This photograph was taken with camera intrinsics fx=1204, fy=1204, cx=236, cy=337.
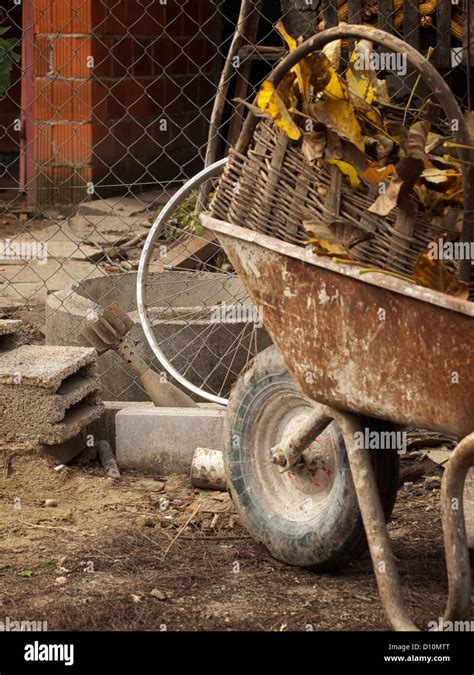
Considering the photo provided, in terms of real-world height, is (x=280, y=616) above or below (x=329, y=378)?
below

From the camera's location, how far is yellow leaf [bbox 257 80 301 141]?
118 inches

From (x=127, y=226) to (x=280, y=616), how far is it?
176 inches

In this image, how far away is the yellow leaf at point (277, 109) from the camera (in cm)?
300

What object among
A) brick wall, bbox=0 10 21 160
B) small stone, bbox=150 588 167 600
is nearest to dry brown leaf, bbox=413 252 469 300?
small stone, bbox=150 588 167 600

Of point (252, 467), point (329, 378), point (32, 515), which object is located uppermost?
point (329, 378)

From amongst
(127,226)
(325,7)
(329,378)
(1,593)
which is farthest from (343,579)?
(127,226)

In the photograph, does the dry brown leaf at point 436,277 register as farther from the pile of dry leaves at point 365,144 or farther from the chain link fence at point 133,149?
the chain link fence at point 133,149

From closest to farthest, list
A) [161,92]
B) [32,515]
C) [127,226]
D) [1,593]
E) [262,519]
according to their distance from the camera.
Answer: [1,593]
[262,519]
[32,515]
[127,226]
[161,92]

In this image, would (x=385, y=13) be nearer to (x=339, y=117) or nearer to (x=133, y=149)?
(x=133, y=149)

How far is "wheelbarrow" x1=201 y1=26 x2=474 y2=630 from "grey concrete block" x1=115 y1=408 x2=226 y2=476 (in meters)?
0.64

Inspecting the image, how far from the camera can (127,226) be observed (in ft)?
24.0

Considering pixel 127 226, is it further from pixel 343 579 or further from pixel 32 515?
pixel 343 579

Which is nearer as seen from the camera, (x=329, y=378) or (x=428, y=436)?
(x=329, y=378)

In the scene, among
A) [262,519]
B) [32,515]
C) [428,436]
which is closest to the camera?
[262,519]
